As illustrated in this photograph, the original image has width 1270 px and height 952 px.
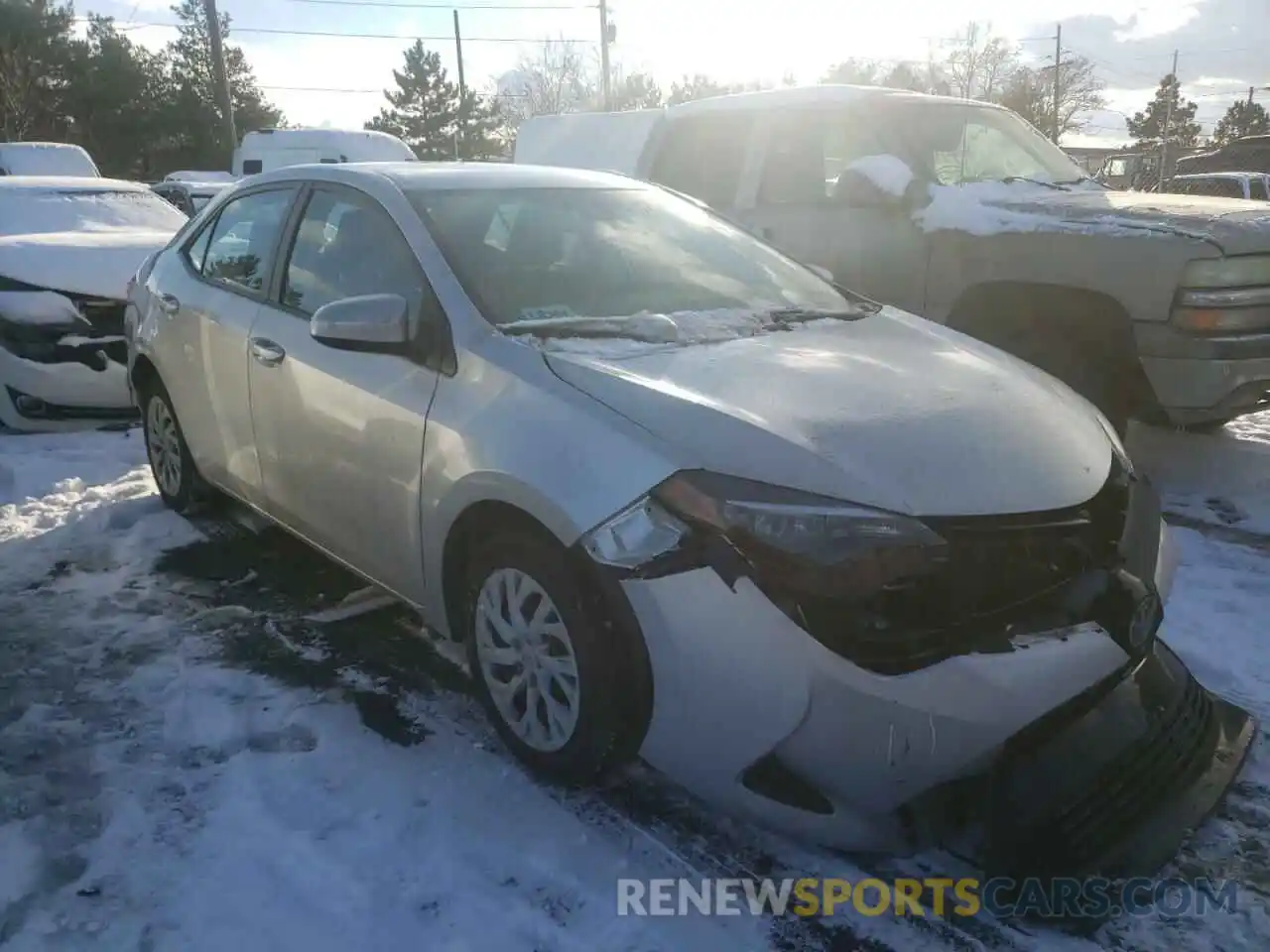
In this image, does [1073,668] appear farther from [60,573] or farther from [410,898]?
[60,573]

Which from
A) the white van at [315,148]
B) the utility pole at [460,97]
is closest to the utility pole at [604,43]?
the utility pole at [460,97]

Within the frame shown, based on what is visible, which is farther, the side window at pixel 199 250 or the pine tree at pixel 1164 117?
the pine tree at pixel 1164 117

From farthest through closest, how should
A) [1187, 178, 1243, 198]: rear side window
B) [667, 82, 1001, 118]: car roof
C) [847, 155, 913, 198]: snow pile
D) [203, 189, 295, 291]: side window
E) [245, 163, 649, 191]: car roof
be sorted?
[1187, 178, 1243, 198]: rear side window, [667, 82, 1001, 118]: car roof, [847, 155, 913, 198]: snow pile, [203, 189, 295, 291]: side window, [245, 163, 649, 191]: car roof

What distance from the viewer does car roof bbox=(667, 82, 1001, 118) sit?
6.21 metres

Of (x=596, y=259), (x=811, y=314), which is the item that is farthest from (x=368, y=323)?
(x=811, y=314)

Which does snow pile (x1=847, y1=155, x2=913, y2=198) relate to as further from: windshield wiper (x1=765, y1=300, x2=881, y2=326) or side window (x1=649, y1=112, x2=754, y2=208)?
windshield wiper (x1=765, y1=300, x2=881, y2=326)

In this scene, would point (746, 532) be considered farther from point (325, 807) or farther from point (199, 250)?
point (199, 250)

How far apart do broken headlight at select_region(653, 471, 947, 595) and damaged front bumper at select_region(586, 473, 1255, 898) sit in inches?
2.2

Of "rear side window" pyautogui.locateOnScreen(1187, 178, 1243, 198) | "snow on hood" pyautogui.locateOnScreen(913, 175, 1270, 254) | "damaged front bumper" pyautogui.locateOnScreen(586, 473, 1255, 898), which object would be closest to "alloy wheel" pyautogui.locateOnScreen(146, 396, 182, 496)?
"damaged front bumper" pyautogui.locateOnScreen(586, 473, 1255, 898)

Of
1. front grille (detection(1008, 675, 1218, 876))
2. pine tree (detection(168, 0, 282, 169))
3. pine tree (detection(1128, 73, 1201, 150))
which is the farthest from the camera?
pine tree (detection(1128, 73, 1201, 150))

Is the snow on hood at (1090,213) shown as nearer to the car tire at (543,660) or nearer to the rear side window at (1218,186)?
the car tire at (543,660)

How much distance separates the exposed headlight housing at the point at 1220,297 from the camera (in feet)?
14.9

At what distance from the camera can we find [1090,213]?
16.4 ft

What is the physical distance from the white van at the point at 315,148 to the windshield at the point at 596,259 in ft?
46.2
